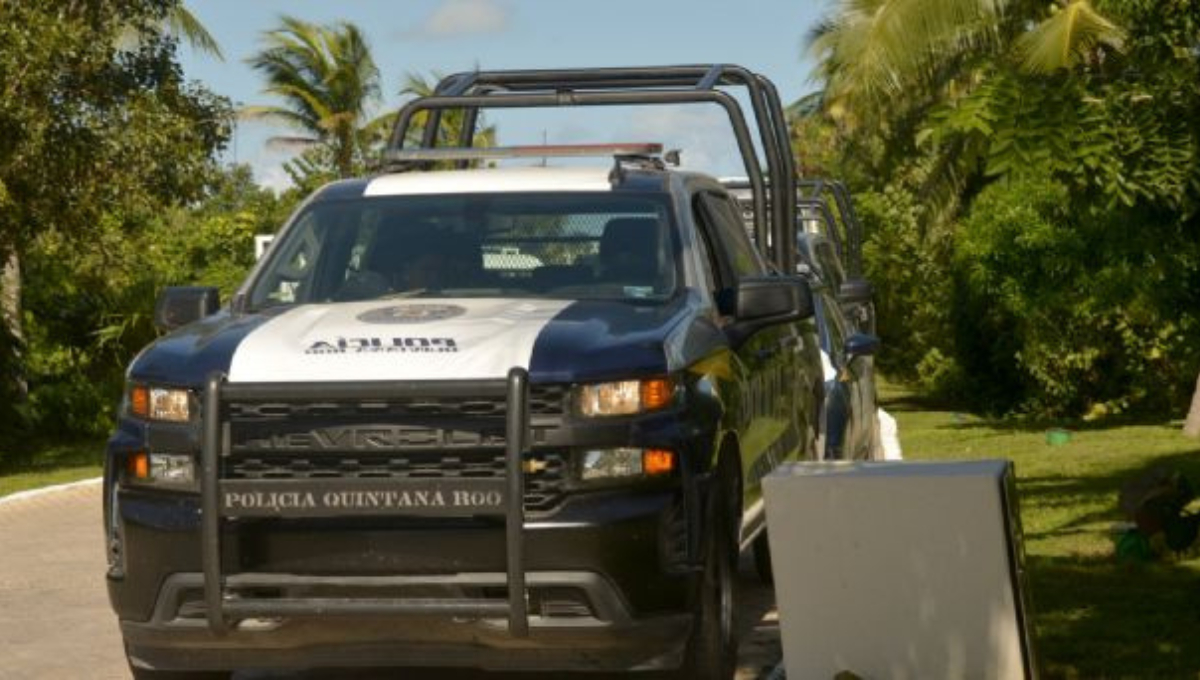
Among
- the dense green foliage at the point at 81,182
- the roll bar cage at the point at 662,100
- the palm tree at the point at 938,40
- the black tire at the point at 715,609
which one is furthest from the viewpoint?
the palm tree at the point at 938,40

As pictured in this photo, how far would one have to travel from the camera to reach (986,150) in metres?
9.98

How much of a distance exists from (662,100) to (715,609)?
14.9 ft

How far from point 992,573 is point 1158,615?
2.77 meters

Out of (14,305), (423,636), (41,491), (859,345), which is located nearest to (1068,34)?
(41,491)

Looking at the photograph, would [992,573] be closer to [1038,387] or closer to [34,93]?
[34,93]

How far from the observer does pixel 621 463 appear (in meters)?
8.14

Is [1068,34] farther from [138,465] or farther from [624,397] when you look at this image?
[138,465]

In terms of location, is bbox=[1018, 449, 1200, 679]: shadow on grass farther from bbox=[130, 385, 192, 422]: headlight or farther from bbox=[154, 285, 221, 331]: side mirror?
bbox=[154, 285, 221, 331]: side mirror

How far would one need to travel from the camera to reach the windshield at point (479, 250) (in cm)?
962

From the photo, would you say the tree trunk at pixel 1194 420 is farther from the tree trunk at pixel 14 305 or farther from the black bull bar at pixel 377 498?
the black bull bar at pixel 377 498

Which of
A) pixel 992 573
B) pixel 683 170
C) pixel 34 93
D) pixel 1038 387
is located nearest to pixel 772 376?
pixel 683 170

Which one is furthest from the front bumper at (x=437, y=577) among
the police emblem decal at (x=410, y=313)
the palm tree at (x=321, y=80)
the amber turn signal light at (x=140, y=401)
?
the palm tree at (x=321, y=80)

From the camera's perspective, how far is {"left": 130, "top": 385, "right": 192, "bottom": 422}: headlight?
8.35m

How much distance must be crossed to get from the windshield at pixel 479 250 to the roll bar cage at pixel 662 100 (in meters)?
1.18
